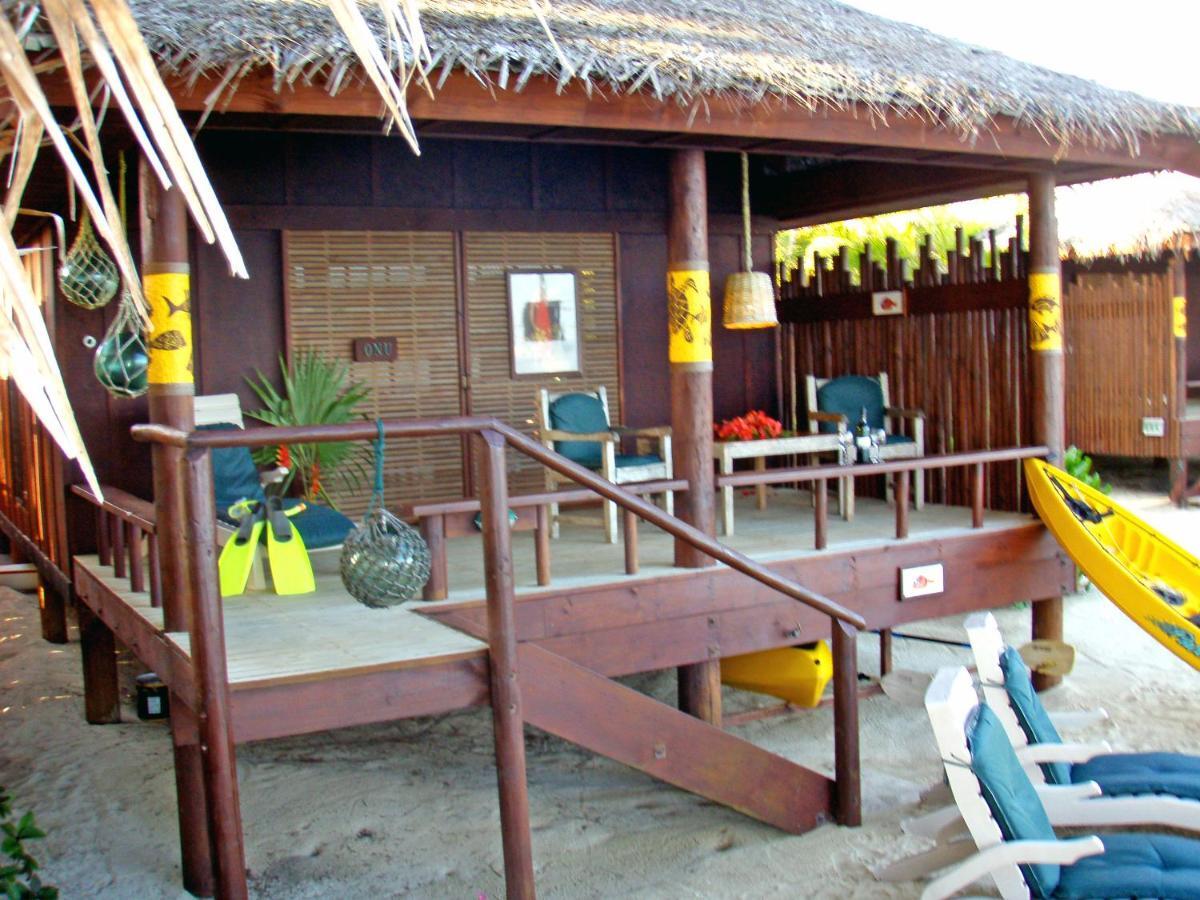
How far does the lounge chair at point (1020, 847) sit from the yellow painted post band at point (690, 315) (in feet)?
6.90

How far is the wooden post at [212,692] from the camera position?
371 centimetres

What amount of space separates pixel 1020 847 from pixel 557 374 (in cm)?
484

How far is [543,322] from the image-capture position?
26.2ft

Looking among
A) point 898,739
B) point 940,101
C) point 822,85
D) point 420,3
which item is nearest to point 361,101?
point 420,3

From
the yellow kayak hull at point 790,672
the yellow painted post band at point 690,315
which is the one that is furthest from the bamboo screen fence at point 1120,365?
the yellow painted post band at point 690,315

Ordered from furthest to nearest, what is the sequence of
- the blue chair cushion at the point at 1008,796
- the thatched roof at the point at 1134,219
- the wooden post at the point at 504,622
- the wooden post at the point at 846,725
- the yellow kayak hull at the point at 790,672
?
the thatched roof at the point at 1134,219 → the yellow kayak hull at the point at 790,672 → the wooden post at the point at 846,725 → the wooden post at the point at 504,622 → the blue chair cushion at the point at 1008,796

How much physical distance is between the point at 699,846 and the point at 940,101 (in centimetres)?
350

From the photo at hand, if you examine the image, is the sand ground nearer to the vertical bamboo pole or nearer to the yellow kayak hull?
the yellow kayak hull

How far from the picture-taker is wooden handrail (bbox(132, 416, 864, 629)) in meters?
3.77

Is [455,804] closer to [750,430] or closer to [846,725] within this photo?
[846,725]

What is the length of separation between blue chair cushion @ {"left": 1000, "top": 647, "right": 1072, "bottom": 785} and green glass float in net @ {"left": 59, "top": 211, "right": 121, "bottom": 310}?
15.1 feet

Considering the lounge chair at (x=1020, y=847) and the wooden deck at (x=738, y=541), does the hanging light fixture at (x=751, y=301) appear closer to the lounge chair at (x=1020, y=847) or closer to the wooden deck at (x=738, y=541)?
the wooden deck at (x=738, y=541)

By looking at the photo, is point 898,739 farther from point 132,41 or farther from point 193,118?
point 132,41

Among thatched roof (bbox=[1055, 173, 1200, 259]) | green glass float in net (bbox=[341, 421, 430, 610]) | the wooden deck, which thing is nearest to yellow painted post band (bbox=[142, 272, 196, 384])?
green glass float in net (bbox=[341, 421, 430, 610])
